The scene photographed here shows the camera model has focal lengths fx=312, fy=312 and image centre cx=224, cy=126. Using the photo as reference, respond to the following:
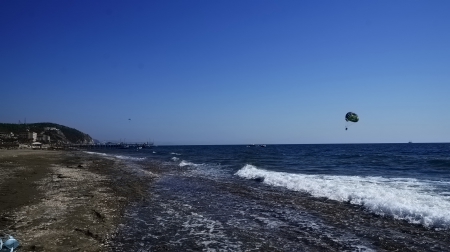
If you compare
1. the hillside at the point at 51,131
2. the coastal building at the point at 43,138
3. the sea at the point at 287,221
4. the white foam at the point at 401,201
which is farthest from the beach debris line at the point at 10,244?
the coastal building at the point at 43,138

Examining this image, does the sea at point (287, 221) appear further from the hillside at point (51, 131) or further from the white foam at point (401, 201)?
the hillside at point (51, 131)

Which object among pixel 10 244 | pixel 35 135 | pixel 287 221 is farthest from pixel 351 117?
pixel 35 135

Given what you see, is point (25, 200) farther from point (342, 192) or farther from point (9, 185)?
point (342, 192)

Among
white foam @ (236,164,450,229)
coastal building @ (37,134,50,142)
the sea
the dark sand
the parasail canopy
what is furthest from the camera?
coastal building @ (37,134,50,142)

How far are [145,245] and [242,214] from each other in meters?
4.28

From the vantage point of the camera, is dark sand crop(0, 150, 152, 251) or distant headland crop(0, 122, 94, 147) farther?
distant headland crop(0, 122, 94, 147)

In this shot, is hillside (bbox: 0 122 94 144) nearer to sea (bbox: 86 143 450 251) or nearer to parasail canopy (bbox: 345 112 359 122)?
parasail canopy (bbox: 345 112 359 122)

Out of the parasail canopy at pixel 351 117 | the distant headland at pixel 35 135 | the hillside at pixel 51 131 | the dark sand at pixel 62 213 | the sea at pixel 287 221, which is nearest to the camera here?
the dark sand at pixel 62 213

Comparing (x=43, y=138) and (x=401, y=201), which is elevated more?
(x=43, y=138)

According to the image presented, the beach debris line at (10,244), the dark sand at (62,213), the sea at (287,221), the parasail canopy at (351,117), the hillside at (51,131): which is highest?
the hillside at (51,131)

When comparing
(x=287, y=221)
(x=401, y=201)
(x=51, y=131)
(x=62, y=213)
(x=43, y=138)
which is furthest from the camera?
(x=51, y=131)

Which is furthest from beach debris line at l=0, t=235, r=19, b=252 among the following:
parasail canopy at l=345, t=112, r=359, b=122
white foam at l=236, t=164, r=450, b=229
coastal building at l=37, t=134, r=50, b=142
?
coastal building at l=37, t=134, r=50, b=142

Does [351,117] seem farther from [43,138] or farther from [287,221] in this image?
[43,138]

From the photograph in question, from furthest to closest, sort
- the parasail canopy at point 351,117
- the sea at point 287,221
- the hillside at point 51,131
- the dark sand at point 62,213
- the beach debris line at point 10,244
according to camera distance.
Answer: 1. the hillside at point 51,131
2. the parasail canopy at point 351,117
3. the sea at point 287,221
4. the dark sand at point 62,213
5. the beach debris line at point 10,244
